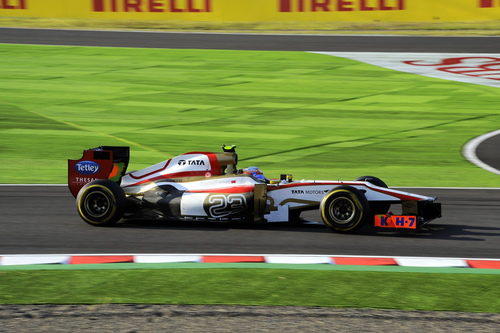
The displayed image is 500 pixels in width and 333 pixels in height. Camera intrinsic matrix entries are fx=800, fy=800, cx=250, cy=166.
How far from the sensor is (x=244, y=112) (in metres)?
20.2

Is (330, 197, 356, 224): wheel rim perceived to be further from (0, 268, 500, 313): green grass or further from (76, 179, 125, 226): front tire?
(76, 179, 125, 226): front tire

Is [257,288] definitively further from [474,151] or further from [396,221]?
[474,151]

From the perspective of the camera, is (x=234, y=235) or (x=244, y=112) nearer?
(x=234, y=235)

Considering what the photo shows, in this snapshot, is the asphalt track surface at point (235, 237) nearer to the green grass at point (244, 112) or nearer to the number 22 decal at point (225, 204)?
the number 22 decal at point (225, 204)

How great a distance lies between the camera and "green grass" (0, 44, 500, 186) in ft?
52.0

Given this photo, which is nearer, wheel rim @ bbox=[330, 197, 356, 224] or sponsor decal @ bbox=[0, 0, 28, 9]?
wheel rim @ bbox=[330, 197, 356, 224]

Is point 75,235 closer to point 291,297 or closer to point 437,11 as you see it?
point 291,297

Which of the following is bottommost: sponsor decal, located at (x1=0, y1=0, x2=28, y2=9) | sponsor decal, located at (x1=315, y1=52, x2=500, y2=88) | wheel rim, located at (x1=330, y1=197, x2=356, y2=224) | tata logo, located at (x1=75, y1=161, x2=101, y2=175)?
wheel rim, located at (x1=330, y1=197, x2=356, y2=224)

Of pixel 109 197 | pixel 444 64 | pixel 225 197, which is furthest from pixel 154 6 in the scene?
pixel 225 197

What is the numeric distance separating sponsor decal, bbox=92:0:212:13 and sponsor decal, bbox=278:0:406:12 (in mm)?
2903

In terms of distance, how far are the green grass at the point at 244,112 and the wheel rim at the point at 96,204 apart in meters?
4.14

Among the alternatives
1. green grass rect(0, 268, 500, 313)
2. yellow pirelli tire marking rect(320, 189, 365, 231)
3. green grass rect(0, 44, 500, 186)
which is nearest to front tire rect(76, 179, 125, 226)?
green grass rect(0, 268, 500, 313)

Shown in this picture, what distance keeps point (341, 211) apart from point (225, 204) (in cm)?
141

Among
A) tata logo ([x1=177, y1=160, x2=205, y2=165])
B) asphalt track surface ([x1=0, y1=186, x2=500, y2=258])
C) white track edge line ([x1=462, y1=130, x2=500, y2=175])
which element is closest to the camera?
asphalt track surface ([x1=0, y1=186, x2=500, y2=258])
